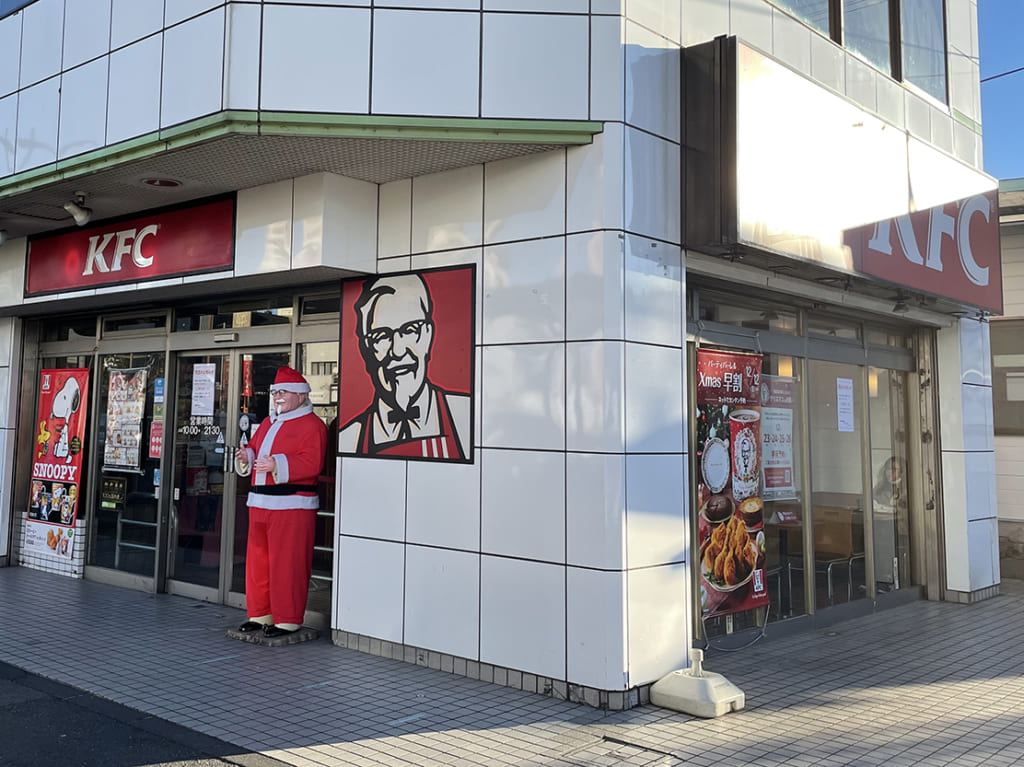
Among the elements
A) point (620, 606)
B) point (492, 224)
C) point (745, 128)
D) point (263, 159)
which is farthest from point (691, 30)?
point (620, 606)

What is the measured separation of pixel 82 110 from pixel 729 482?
5779 mm

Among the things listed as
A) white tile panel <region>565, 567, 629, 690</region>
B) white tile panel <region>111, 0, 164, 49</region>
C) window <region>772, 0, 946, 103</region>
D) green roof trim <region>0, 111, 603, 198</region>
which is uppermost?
window <region>772, 0, 946, 103</region>

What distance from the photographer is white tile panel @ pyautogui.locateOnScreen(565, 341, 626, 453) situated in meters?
5.46

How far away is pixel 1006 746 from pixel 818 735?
98 cm

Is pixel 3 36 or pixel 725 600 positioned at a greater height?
pixel 3 36

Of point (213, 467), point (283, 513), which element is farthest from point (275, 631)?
point (213, 467)

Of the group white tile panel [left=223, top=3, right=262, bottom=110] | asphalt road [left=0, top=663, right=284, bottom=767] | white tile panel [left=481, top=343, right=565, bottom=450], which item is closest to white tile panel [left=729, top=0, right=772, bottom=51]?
white tile panel [left=481, top=343, right=565, bottom=450]

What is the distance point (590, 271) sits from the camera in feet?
18.3

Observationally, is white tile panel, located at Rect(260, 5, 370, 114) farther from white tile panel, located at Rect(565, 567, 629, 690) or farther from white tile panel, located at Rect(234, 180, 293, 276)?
white tile panel, located at Rect(565, 567, 629, 690)

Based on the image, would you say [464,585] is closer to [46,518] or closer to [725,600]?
[725,600]

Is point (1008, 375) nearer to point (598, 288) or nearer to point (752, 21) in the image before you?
point (752, 21)

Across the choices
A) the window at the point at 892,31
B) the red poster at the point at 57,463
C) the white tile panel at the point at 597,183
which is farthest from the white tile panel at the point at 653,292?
the red poster at the point at 57,463

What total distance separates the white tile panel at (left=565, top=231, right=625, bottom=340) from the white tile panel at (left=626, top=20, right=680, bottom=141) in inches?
33.3

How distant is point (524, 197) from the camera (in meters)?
5.97
